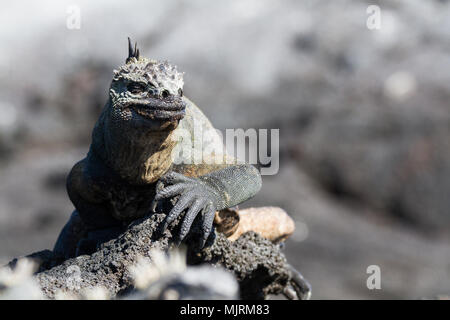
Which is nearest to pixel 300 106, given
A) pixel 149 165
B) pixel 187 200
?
pixel 149 165

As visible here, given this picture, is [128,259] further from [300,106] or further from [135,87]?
[300,106]

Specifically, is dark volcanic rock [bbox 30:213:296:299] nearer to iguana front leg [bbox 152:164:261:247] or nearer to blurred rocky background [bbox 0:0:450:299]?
iguana front leg [bbox 152:164:261:247]

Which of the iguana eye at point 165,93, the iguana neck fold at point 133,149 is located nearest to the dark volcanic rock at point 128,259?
the iguana neck fold at point 133,149

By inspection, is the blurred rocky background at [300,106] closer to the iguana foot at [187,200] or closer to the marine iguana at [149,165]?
the marine iguana at [149,165]

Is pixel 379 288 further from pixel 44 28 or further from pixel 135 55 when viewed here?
pixel 44 28

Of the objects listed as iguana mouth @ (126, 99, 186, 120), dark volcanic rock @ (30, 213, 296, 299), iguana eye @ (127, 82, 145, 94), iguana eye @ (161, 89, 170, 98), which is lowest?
dark volcanic rock @ (30, 213, 296, 299)

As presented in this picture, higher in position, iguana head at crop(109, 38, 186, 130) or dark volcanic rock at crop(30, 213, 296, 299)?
iguana head at crop(109, 38, 186, 130)

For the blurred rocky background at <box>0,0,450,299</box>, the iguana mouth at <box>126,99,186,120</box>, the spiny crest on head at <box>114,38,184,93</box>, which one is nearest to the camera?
the iguana mouth at <box>126,99,186,120</box>

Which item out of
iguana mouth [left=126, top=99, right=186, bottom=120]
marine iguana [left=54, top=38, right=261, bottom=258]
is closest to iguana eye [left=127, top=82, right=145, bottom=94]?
marine iguana [left=54, top=38, right=261, bottom=258]
